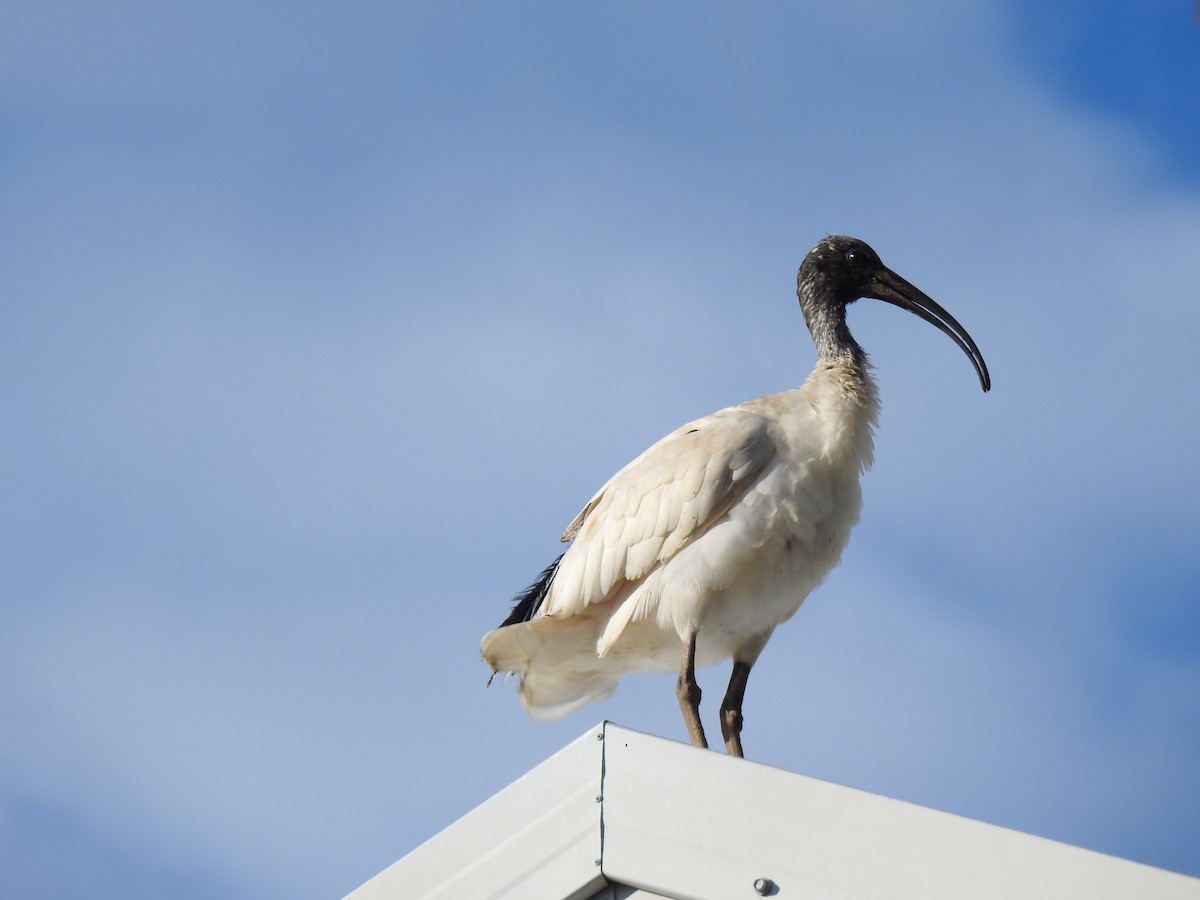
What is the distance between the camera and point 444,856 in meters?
4.03

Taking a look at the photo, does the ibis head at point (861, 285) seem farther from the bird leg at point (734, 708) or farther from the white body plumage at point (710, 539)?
the bird leg at point (734, 708)

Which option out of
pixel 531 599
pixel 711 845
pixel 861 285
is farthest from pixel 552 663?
pixel 711 845

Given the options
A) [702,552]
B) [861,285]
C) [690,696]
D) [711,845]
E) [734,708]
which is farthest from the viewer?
[861,285]

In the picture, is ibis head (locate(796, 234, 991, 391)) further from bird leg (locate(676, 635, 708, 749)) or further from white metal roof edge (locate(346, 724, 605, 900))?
white metal roof edge (locate(346, 724, 605, 900))

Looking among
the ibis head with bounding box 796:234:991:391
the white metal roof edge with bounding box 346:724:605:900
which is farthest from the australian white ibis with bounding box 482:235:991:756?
the white metal roof edge with bounding box 346:724:605:900

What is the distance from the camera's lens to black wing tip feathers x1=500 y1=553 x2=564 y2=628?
6.83m

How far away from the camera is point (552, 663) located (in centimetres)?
681

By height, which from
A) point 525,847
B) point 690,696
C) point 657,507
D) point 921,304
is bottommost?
point 525,847

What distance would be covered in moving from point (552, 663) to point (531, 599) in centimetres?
28

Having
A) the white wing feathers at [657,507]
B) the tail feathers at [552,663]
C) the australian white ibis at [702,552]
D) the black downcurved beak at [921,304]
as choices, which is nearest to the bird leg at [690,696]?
the australian white ibis at [702,552]

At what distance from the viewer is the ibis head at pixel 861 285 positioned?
7551 millimetres

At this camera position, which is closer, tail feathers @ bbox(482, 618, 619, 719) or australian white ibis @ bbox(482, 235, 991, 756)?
australian white ibis @ bbox(482, 235, 991, 756)

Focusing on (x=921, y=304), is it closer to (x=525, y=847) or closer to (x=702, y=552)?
(x=702, y=552)

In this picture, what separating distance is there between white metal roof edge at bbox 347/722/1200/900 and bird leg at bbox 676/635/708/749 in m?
2.27
